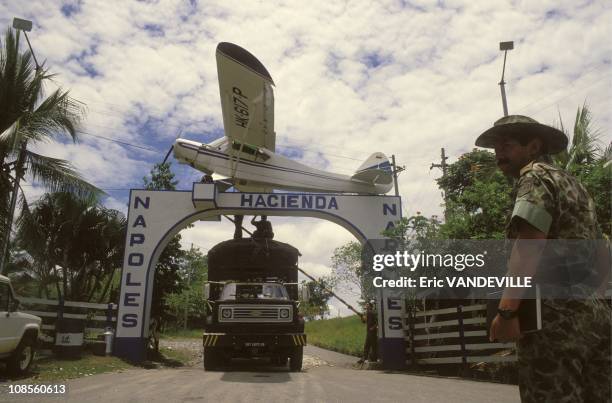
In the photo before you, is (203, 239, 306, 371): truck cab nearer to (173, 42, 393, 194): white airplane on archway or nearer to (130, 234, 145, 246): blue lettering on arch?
(130, 234, 145, 246): blue lettering on arch

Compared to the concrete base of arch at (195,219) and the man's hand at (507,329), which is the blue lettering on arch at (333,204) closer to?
the concrete base of arch at (195,219)

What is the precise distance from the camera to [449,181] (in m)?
24.0

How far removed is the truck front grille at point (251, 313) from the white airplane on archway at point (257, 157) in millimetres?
5517

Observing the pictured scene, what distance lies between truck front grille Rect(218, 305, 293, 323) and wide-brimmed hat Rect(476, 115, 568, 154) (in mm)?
8699

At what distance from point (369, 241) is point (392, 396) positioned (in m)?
7.56

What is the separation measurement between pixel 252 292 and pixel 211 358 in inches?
68.8

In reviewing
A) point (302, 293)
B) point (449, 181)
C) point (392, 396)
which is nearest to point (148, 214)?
point (302, 293)

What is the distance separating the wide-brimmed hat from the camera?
2299 millimetres

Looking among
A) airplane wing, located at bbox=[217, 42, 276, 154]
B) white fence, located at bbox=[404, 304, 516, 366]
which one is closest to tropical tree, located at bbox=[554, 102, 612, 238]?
white fence, located at bbox=[404, 304, 516, 366]

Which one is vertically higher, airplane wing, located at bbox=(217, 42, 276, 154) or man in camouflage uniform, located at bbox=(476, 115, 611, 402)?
airplane wing, located at bbox=(217, 42, 276, 154)

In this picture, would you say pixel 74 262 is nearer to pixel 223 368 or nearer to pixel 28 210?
pixel 28 210

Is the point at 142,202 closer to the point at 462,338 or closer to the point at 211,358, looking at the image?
the point at 211,358

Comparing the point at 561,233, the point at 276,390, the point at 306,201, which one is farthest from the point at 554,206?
the point at 306,201

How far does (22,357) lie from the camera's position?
777 centimetres
